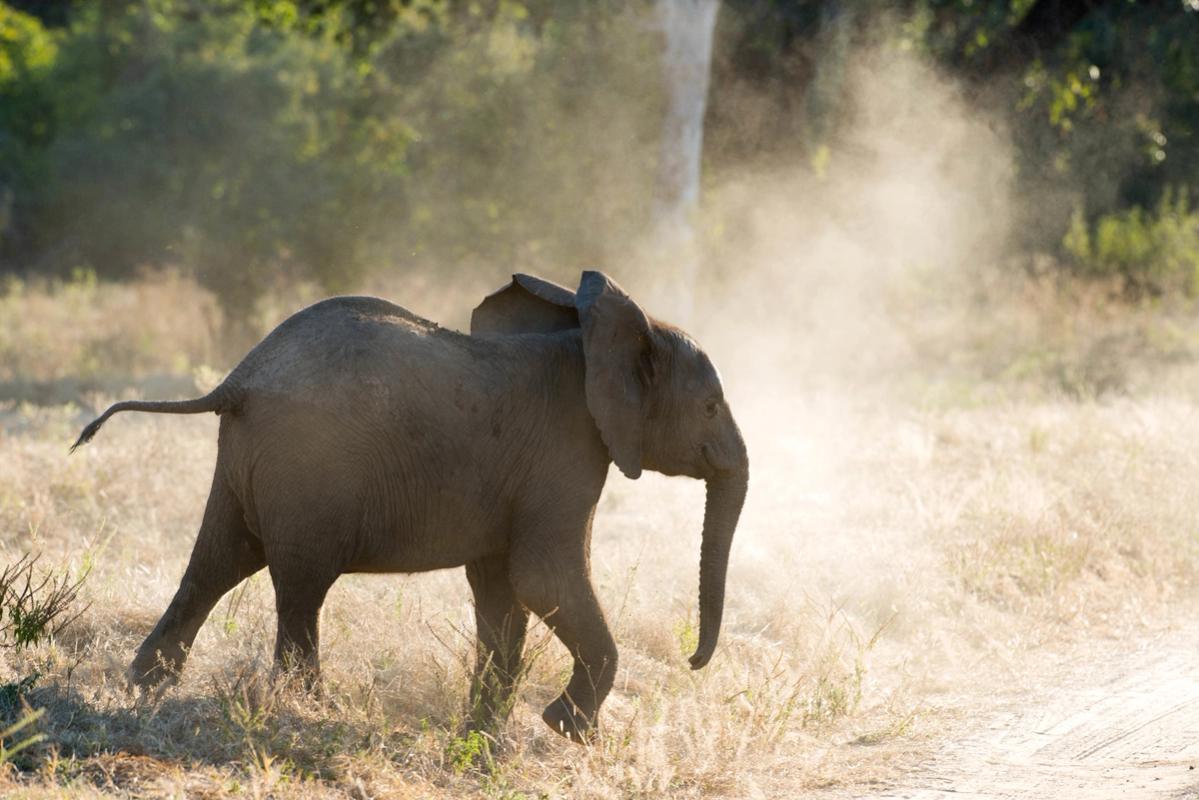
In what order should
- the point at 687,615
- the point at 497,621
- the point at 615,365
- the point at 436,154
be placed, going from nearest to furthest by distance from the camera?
the point at 615,365 → the point at 497,621 → the point at 687,615 → the point at 436,154

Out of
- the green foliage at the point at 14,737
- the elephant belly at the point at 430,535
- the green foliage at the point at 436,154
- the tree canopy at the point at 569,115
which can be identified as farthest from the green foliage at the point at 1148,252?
the green foliage at the point at 14,737

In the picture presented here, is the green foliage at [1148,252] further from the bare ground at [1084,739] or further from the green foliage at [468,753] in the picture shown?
the green foliage at [468,753]

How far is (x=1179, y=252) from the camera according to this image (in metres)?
19.4

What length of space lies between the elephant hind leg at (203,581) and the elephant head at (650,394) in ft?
4.17

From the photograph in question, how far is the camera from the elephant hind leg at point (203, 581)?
6047mm

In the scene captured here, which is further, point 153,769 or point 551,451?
point 551,451

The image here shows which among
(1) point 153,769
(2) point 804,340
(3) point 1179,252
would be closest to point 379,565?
(1) point 153,769

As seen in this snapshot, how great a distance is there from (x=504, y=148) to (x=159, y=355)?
4.93 m

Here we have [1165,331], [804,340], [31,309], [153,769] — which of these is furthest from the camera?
[31,309]

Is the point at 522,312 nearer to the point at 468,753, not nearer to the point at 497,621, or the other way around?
the point at 497,621

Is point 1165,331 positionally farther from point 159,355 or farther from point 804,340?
point 159,355

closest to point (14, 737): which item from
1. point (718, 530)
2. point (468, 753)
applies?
point (468, 753)

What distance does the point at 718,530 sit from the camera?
648 cm

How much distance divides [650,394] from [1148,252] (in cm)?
1529
